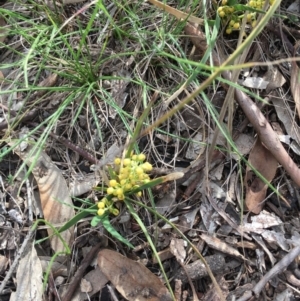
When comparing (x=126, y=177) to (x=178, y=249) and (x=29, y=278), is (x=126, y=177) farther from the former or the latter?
(x=29, y=278)

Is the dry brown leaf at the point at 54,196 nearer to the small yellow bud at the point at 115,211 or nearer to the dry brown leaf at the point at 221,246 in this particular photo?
the small yellow bud at the point at 115,211

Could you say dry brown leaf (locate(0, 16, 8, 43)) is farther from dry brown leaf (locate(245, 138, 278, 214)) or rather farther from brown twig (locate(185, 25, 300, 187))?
dry brown leaf (locate(245, 138, 278, 214))

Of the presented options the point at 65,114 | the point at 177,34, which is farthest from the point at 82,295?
the point at 177,34

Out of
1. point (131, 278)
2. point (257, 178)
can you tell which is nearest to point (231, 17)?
point (257, 178)

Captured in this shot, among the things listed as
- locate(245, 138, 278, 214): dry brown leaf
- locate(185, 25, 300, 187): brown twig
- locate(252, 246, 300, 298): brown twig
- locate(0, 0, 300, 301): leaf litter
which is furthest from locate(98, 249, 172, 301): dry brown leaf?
locate(185, 25, 300, 187): brown twig

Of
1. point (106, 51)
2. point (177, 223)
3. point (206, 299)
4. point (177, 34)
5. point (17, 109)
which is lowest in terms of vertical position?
point (206, 299)

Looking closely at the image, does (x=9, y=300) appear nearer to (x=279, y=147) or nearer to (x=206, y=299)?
(x=206, y=299)

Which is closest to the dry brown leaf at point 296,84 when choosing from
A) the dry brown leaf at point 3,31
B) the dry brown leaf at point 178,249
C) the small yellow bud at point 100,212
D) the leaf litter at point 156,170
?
the leaf litter at point 156,170
